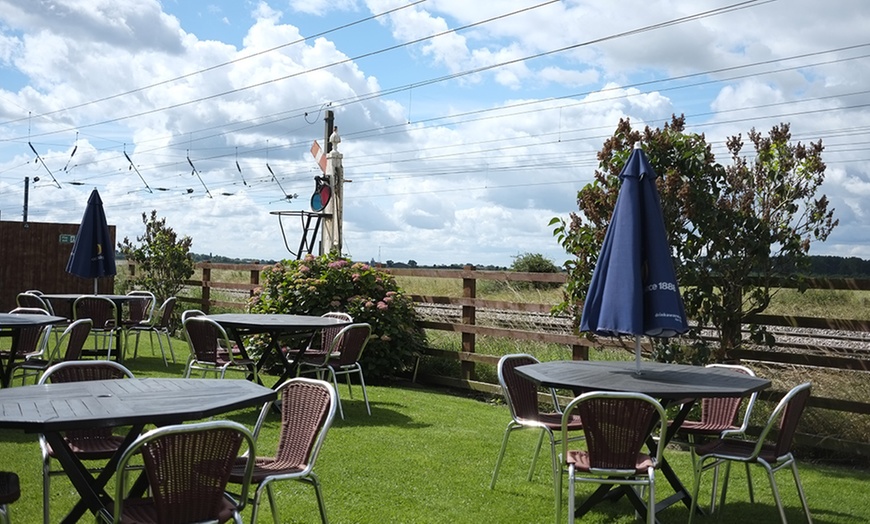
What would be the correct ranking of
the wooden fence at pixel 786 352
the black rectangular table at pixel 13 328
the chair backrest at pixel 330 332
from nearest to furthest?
the wooden fence at pixel 786 352, the black rectangular table at pixel 13 328, the chair backrest at pixel 330 332

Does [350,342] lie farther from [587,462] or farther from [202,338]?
[587,462]

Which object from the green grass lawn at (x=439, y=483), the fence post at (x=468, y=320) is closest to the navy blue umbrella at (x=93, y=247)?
the green grass lawn at (x=439, y=483)

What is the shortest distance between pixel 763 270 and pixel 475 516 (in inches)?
131

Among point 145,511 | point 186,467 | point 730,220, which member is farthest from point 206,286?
point 186,467

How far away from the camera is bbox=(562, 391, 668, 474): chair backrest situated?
11.9ft

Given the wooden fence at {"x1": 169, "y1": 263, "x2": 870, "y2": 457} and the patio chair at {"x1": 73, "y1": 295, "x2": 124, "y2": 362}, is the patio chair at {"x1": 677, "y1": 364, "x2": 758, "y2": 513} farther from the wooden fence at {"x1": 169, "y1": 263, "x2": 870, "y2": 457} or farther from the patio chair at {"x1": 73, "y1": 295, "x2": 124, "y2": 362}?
the patio chair at {"x1": 73, "y1": 295, "x2": 124, "y2": 362}

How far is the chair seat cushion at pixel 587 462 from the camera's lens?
376 centimetres

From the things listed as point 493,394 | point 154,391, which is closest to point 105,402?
point 154,391

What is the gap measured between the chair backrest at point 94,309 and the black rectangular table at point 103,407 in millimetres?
6087

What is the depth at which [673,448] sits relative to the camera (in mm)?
6562

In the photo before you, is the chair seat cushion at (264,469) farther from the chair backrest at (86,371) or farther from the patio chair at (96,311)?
the patio chair at (96,311)

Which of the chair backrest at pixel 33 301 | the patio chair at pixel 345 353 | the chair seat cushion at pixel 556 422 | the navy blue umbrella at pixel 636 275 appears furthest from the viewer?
the chair backrest at pixel 33 301

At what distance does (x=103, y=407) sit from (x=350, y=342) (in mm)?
4071

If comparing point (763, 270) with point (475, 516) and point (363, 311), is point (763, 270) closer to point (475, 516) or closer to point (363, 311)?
point (475, 516)
